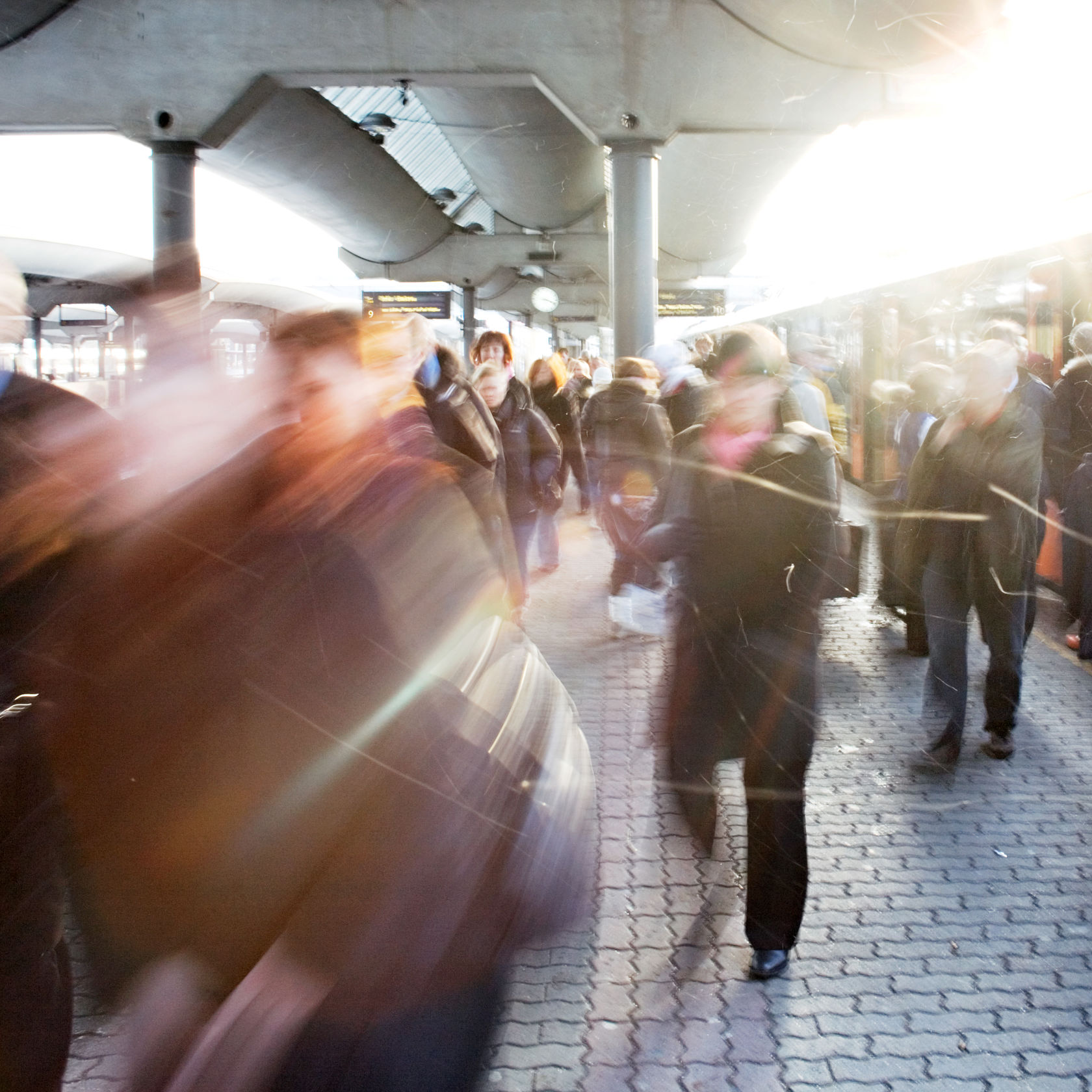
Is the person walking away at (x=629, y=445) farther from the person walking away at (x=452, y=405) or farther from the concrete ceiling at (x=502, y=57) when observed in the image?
the concrete ceiling at (x=502, y=57)

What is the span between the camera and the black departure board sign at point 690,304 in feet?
99.3

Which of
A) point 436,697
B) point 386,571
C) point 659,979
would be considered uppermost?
point 386,571

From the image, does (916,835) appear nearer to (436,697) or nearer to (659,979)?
(659,979)

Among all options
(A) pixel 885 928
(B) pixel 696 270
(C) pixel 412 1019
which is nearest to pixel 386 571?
(C) pixel 412 1019

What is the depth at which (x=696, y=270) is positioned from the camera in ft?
111

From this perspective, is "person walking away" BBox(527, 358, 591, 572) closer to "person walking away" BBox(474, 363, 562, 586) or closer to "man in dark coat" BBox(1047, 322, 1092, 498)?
"person walking away" BBox(474, 363, 562, 586)

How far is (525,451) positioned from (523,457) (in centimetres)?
4

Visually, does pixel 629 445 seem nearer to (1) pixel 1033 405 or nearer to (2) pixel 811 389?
(2) pixel 811 389

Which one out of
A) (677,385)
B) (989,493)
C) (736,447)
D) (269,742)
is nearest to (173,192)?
(677,385)

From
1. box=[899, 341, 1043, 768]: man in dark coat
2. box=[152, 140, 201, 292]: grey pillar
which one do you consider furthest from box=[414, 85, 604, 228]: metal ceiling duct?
box=[899, 341, 1043, 768]: man in dark coat

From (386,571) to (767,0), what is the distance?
1048 centimetres

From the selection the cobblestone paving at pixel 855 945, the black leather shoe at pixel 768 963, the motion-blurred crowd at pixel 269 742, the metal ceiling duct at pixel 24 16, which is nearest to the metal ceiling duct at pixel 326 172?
the metal ceiling duct at pixel 24 16

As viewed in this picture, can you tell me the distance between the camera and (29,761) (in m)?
1.89

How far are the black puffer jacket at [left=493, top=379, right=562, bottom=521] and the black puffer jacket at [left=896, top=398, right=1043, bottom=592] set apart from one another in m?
3.27
